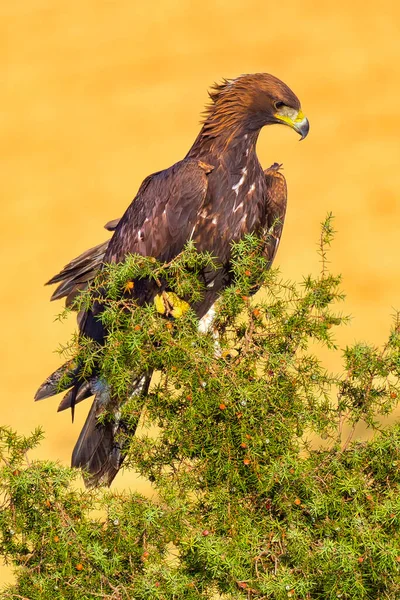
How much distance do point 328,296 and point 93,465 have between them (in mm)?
1846

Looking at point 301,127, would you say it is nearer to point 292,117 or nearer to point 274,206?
point 292,117

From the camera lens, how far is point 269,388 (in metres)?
3.31

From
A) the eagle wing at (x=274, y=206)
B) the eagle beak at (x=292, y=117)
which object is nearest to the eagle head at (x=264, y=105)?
the eagle beak at (x=292, y=117)

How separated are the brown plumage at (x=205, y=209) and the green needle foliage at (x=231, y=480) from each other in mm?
1346

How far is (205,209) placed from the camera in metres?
5.12

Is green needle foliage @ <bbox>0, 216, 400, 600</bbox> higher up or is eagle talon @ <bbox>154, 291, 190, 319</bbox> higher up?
eagle talon @ <bbox>154, 291, 190, 319</bbox>

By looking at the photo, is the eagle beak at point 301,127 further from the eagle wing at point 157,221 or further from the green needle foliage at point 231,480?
the green needle foliage at point 231,480

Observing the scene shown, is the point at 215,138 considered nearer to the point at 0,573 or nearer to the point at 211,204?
the point at 211,204

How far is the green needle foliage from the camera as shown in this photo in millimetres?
2939

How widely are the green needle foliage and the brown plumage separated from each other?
135 cm

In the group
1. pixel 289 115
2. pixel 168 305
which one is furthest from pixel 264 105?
pixel 168 305

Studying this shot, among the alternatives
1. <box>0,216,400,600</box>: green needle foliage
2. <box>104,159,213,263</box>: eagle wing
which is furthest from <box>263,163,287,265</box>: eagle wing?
<box>0,216,400,600</box>: green needle foliage

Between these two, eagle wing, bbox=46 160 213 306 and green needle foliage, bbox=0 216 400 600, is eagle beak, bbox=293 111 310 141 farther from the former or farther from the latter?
green needle foliage, bbox=0 216 400 600

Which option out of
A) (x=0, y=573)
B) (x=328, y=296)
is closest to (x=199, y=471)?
(x=328, y=296)
